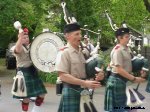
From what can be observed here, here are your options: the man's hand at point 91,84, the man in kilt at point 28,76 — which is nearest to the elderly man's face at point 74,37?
the man's hand at point 91,84

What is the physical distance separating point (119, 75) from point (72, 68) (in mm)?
1621

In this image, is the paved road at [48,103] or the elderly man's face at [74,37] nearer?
the elderly man's face at [74,37]

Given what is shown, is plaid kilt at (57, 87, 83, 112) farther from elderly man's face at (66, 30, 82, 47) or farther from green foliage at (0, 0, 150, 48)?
green foliage at (0, 0, 150, 48)

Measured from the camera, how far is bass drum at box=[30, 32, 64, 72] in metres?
7.03

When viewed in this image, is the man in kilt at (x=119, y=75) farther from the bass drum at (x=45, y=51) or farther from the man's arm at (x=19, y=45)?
the man's arm at (x=19, y=45)

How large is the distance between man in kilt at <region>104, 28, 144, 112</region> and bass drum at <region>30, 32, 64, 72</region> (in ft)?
3.74

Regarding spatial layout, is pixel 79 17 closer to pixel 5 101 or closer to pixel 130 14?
pixel 130 14

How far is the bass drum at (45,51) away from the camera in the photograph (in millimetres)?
Result: 7031

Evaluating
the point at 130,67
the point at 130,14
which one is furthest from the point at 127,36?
the point at 130,14

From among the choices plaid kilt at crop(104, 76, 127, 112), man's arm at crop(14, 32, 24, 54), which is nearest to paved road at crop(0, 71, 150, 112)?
man's arm at crop(14, 32, 24, 54)

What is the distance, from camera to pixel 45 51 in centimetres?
718

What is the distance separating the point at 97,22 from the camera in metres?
18.2

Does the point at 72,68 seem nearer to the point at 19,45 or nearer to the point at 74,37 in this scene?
the point at 74,37

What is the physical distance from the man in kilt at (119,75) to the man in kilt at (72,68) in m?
1.28
